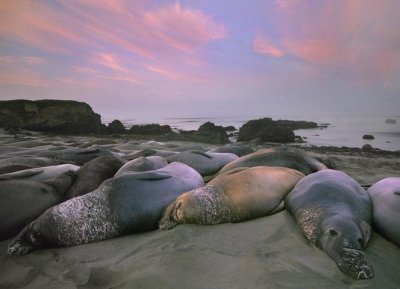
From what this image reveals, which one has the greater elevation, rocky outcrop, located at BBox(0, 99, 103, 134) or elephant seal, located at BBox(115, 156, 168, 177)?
rocky outcrop, located at BBox(0, 99, 103, 134)

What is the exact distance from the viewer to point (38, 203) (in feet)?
13.4

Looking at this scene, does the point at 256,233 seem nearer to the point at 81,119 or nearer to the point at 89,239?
the point at 89,239

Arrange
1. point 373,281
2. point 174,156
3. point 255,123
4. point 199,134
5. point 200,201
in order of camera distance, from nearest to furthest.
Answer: point 373,281 < point 200,201 < point 174,156 < point 199,134 < point 255,123

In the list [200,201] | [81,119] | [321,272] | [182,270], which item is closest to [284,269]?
[321,272]

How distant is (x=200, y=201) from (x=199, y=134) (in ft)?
41.4

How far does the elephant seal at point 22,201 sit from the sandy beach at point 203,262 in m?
0.22

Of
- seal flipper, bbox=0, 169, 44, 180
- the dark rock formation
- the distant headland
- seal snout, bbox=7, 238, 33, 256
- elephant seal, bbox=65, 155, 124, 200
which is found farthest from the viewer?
the dark rock formation

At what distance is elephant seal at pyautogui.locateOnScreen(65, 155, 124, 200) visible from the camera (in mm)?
4612

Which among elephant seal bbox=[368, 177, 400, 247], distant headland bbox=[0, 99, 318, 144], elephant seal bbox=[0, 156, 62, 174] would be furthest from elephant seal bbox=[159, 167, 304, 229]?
distant headland bbox=[0, 99, 318, 144]

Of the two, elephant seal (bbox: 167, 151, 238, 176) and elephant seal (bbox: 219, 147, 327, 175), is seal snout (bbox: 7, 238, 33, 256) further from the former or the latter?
elephant seal (bbox: 167, 151, 238, 176)

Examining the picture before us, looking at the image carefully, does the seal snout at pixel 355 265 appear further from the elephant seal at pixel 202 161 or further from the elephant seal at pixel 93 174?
the elephant seal at pixel 202 161

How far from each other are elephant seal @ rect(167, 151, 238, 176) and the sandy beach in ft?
9.91

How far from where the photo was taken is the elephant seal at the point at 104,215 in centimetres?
343

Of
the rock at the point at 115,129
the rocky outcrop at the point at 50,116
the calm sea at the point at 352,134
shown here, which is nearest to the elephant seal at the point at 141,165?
the calm sea at the point at 352,134
